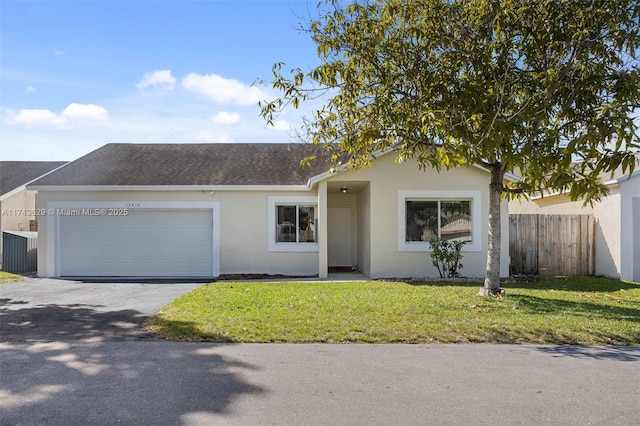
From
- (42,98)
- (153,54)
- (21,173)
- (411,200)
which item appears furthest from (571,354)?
(21,173)

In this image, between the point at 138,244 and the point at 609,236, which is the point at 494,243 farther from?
the point at 138,244

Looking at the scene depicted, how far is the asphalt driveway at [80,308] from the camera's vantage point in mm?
7016

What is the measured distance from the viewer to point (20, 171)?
73.6 ft

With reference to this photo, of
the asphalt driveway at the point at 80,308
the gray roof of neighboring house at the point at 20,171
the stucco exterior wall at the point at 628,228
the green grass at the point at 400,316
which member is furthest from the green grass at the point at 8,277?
the stucco exterior wall at the point at 628,228

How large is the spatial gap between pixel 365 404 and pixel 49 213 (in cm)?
1440

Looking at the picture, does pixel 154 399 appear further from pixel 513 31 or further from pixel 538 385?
pixel 513 31

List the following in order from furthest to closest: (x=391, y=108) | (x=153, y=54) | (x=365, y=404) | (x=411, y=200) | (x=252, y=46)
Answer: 1. (x=411, y=200)
2. (x=153, y=54)
3. (x=252, y=46)
4. (x=391, y=108)
5. (x=365, y=404)

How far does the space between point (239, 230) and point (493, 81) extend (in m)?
9.22

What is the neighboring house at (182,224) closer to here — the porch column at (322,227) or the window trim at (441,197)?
the porch column at (322,227)

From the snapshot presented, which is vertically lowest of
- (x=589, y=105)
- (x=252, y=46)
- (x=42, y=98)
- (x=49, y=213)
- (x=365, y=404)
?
(x=365, y=404)

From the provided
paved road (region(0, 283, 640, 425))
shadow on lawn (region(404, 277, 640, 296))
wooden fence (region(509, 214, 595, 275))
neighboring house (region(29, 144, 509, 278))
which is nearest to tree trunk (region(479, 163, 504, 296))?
shadow on lawn (region(404, 277, 640, 296))

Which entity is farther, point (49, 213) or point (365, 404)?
point (49, 213)

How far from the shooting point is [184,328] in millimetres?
7195

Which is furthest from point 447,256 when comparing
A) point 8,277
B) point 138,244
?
point 8,277
